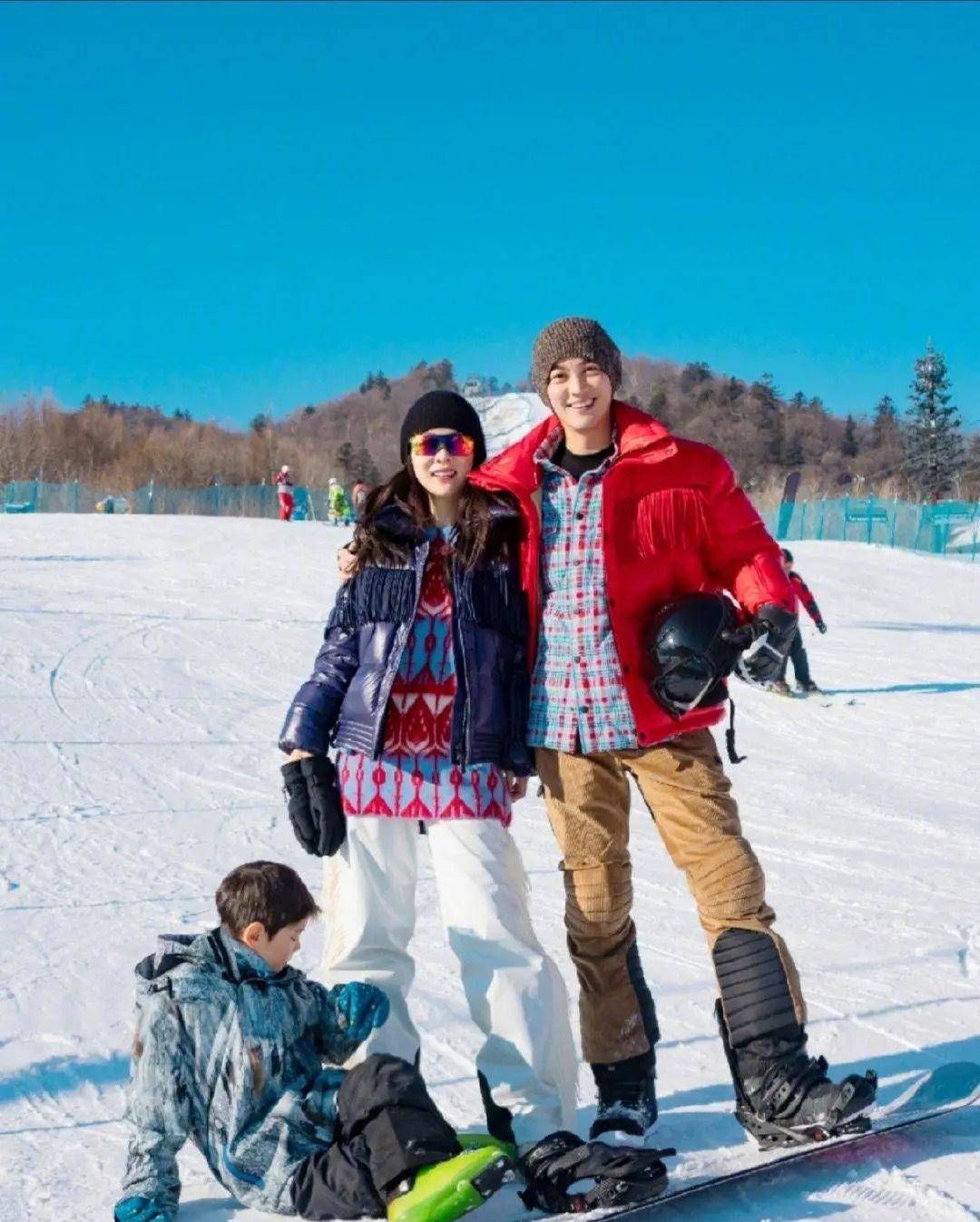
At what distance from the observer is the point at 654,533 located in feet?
9.34

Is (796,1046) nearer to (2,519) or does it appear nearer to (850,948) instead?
(850,948)

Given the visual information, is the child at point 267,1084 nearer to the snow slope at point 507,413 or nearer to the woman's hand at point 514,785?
the woman's hand at point 514,785

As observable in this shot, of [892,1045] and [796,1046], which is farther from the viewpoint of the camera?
[892,1045]

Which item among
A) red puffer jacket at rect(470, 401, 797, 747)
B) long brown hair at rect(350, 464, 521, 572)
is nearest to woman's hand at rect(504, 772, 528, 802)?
red puffer jacket at rect(470, 401, 797, 747)

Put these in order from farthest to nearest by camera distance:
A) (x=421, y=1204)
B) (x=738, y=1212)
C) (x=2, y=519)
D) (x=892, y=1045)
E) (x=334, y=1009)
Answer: (x=2, y=519)
(x=892, y=1045)
(x=334, y=1009)
(x=738, y=1212)
(x=421, y=1204)

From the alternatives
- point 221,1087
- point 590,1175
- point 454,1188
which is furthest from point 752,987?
point 221,1087

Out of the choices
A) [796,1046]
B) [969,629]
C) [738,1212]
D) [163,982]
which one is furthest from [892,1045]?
[969,629]

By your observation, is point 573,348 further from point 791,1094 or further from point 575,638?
point 791,1094

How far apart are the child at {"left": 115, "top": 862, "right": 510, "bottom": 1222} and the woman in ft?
0.56

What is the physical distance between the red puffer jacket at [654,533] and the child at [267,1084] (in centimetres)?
84

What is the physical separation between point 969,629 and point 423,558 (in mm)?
14152

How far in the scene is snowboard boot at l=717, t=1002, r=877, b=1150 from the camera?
99.4 inches

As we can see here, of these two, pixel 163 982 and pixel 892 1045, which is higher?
pixel 163 982

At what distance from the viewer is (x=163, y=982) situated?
8.10 ft
